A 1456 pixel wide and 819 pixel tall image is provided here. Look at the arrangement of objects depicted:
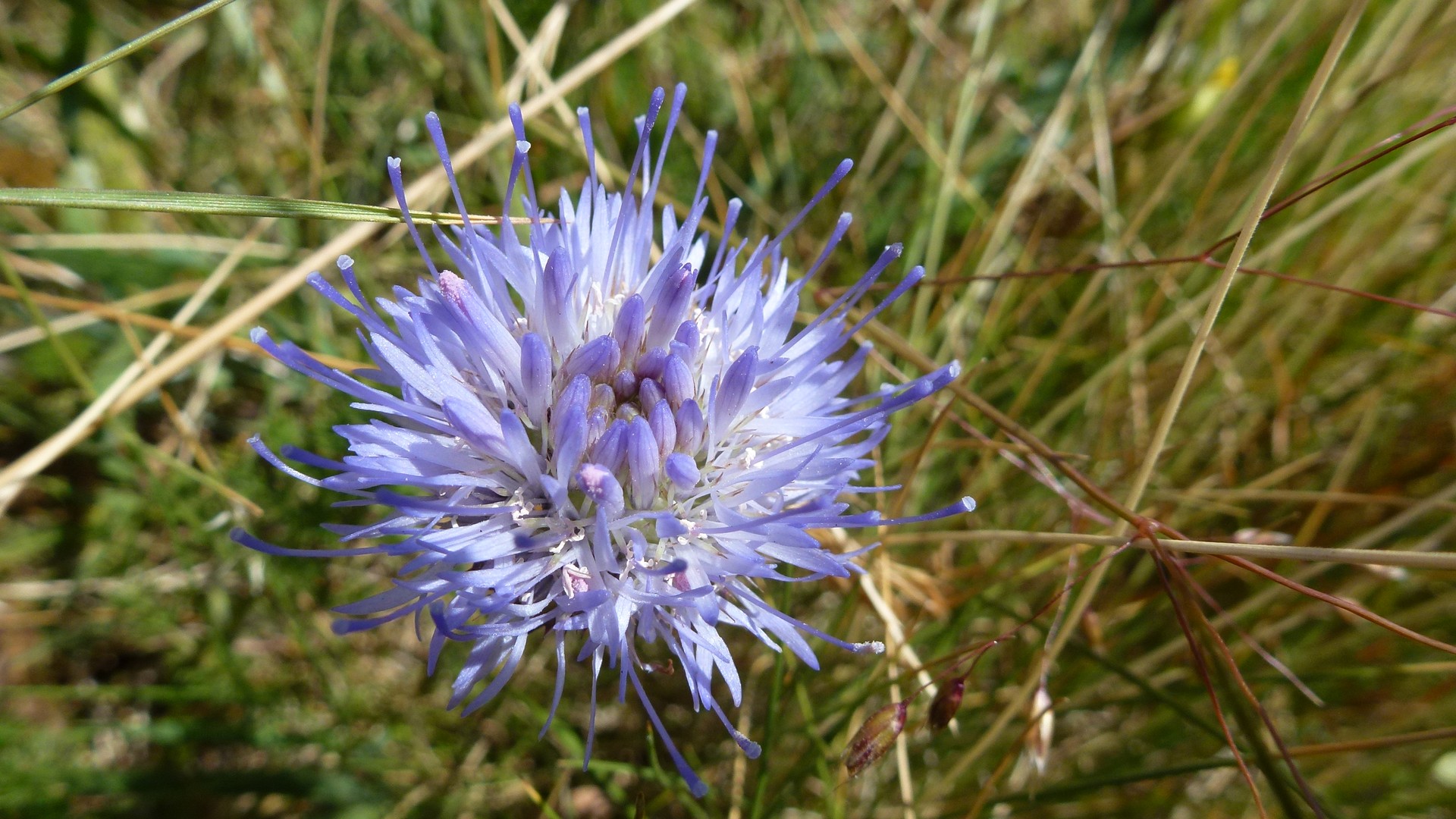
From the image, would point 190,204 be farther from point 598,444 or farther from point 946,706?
point 946,706

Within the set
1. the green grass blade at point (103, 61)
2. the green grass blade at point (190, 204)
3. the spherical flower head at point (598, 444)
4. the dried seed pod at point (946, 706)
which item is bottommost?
the dried seed pod at point (946, 706)

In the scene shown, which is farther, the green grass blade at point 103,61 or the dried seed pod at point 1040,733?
the dried seed pod at point 1040,733

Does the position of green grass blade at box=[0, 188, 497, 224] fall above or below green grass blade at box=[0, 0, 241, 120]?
below

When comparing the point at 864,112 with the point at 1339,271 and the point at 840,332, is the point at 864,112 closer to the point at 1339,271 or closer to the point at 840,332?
the point at 1339,271

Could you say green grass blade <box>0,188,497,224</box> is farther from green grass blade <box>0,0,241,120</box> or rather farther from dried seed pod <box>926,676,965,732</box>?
dried seed pod <box>926,676,965,732</box>

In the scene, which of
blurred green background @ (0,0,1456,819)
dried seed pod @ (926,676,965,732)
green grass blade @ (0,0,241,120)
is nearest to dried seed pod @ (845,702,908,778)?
dried seed pod @ (926,676,965,732)

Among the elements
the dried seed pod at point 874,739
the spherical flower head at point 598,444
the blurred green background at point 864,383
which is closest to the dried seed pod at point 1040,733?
the blurred green background at point 864,383

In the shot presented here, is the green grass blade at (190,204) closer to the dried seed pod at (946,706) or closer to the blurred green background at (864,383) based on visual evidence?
the blurred green background at (864,383)

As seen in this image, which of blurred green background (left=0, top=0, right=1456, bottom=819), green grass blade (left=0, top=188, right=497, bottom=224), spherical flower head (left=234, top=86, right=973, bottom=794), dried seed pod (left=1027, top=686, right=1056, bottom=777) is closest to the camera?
spherical flower head (left=234, top=86, right=973, bottom=794)

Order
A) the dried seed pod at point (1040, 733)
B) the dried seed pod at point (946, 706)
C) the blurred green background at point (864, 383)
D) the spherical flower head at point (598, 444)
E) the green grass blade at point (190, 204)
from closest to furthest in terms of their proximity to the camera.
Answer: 1. the spherical flower head at point (598, 444)
2. the green grass blade at point (190, 204)
3. the dried seed pod at point (946, 706)
4. the dried seed pod at point (1040, 733)
5. the blurred green background at point (864, 383)
